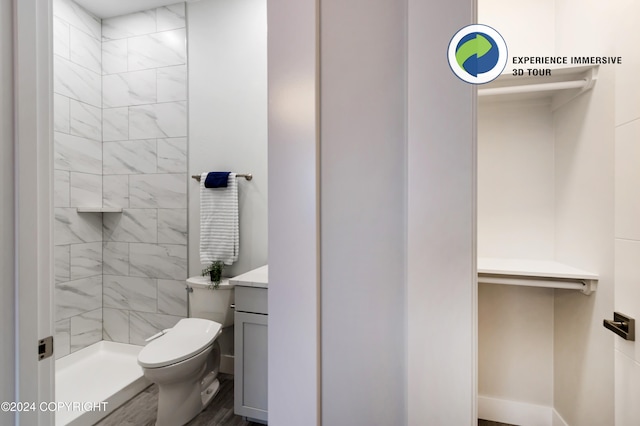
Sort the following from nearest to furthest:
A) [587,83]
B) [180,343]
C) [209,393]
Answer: [587,83]
[180,343]
[209,393]

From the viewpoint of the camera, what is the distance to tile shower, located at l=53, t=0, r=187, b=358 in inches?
88.0

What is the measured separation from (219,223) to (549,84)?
2040 mm

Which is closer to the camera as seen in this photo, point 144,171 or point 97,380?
point 97,380

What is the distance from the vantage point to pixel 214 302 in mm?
2002

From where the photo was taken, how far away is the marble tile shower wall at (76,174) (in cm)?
217

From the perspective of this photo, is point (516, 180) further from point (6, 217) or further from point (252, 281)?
point (6, 217)

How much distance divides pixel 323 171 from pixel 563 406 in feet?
5.88

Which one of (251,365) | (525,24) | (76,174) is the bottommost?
(251,365)

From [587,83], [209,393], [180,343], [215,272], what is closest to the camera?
[587,83]

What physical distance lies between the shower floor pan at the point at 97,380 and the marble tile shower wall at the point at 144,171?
0.13 m

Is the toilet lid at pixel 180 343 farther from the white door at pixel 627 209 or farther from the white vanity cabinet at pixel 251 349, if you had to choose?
the white door at pixel 627 209

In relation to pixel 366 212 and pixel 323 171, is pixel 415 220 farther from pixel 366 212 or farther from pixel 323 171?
pixel 323 171

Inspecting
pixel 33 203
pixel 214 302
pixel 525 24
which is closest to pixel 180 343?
pixel 214 302

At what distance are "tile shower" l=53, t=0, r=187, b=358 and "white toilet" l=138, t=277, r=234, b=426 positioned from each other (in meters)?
0.44
